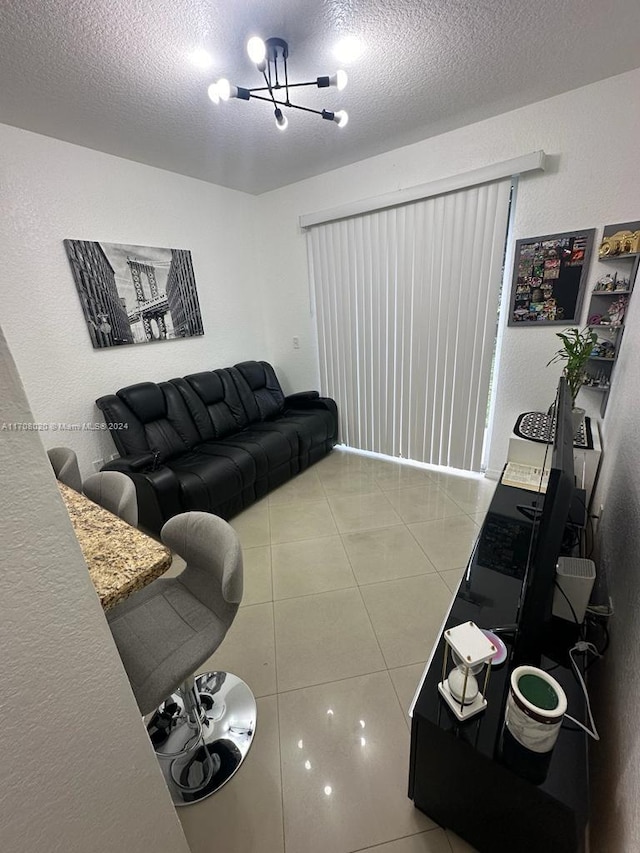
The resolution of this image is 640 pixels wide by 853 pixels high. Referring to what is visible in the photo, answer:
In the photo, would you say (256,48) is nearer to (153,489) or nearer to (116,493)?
(116,493)

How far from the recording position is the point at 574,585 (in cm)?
109

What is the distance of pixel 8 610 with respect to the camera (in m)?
0.49

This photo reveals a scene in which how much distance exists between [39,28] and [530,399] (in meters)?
3.38

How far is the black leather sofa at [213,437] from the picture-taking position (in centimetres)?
230

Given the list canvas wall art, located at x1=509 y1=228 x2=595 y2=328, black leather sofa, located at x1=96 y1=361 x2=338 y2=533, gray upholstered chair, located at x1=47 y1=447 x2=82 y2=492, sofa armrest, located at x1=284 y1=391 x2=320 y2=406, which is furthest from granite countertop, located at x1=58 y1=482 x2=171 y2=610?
canvas wall art, located at x1=509 y1=228 x2=595 y2=328

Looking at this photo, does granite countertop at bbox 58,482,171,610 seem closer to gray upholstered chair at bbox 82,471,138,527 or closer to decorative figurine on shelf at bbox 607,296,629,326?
gray upholstered chair at bbox 82,471,138,527

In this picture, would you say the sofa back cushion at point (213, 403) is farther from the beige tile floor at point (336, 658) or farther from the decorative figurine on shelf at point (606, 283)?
the decorative figurine on shelf at point (606, 283)

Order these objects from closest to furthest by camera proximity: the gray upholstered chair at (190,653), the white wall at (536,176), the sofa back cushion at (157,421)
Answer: the gray upholstered chair at (190,653), the white wall at (536,176), the sofa back cushion at (157,421)

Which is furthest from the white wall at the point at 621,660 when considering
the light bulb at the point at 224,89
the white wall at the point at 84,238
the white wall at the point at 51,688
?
the white wall at the point at 84,238

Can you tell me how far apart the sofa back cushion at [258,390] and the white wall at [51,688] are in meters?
2.83

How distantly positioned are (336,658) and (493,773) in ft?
2.75

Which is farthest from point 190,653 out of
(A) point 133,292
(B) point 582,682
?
(A) point 133,292

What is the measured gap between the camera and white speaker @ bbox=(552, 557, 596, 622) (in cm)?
108

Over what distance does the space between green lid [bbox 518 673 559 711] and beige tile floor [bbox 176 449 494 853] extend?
67cm
